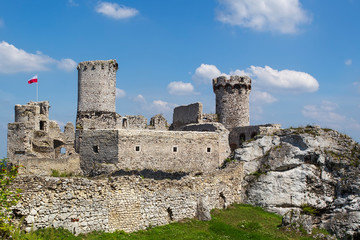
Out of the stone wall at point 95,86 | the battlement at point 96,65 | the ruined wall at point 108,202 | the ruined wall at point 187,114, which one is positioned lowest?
the ruined wall at point 108,202

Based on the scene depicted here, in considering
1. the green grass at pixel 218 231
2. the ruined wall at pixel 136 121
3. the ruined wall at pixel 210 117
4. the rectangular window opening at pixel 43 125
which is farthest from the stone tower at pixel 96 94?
the green grass at pixel 218 231

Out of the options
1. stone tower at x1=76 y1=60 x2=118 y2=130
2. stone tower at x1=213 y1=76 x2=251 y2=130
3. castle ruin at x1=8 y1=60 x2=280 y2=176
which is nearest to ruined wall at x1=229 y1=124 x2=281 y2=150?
castle ruin at x1=8 y1=60 x2=280 y2=176

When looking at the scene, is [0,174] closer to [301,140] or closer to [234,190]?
[234,190]

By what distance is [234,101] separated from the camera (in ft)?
114

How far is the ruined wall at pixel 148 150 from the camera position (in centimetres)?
2545

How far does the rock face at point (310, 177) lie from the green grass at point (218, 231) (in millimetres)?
2856

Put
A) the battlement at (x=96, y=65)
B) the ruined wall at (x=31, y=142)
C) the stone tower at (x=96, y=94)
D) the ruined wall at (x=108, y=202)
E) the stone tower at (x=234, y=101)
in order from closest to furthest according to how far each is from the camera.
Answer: the ruined wall at (x=108, y=202) → the ruined wall at (x=31, y=142) → the stone tower at (x=96, y=94) → the battlement at (x=96, y=65) → the stone tower at (x=234, y=101)

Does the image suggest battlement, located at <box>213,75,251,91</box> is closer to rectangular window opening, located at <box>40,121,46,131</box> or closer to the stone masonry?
the stone masonry

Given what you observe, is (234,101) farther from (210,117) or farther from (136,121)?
(136,121)

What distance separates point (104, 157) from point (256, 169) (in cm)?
1047

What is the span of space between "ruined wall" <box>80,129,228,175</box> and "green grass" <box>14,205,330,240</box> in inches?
299

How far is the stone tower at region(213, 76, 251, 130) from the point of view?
1355 inches

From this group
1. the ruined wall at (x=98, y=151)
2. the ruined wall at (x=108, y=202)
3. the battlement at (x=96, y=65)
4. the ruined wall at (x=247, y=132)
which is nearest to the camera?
the ruined wall at (x=108, y=202)

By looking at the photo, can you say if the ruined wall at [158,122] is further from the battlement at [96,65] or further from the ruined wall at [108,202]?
the ruined wall at [108,202]
